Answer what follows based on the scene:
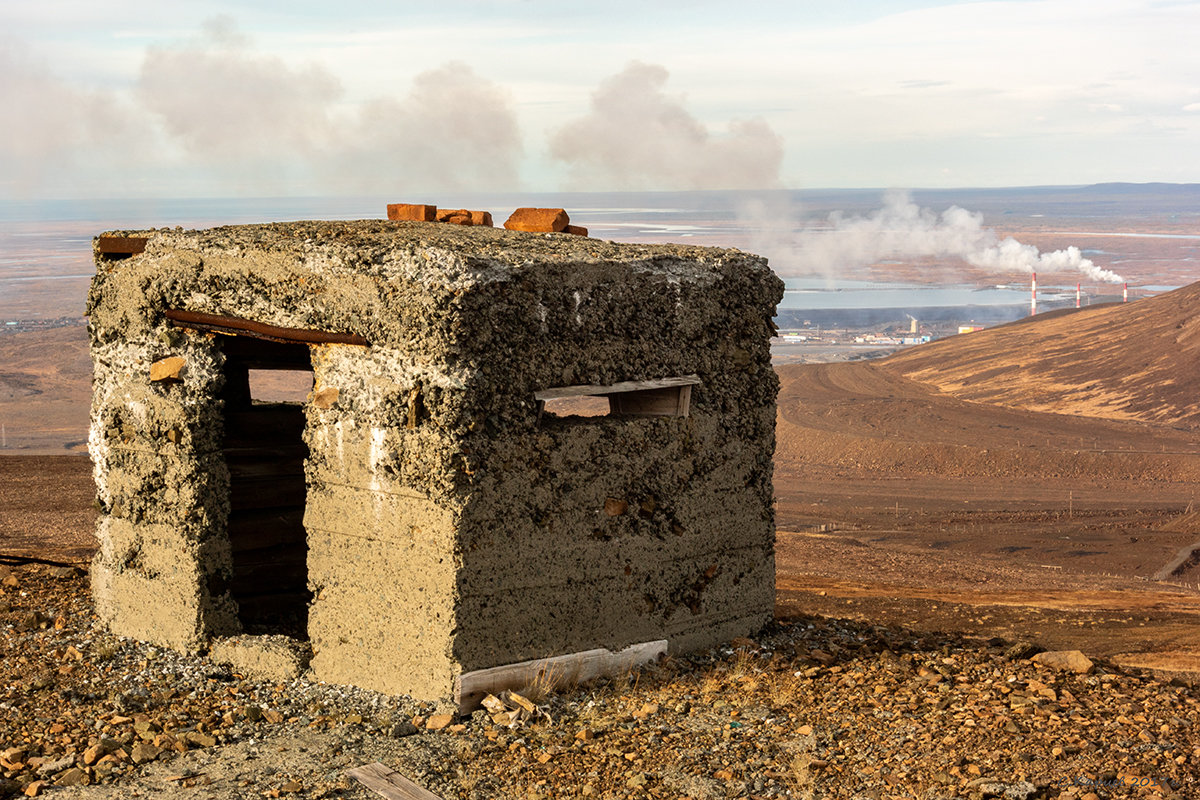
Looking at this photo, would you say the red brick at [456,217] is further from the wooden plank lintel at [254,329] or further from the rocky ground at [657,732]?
the rocky ground at [657,732]

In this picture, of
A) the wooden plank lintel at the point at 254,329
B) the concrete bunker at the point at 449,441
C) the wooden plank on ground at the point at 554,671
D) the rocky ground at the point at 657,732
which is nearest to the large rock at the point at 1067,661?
the rocky ground at the point at 657,732

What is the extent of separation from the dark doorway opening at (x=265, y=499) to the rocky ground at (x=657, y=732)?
3.21ft

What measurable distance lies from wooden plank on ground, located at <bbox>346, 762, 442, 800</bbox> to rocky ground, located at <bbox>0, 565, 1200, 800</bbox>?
57mm

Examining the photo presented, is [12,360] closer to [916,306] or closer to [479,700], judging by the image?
[479,700]

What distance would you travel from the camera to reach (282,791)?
5.26m

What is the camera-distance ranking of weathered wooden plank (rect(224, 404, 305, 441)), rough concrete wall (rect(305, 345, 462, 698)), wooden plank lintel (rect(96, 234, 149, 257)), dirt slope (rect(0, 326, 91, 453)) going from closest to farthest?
1. rough concrete wall (rect(305, 345, 462, 698))
2. wooden plank lintel (rect(96, 234, 149, 257))
3. weathered wooden plank (rect(224, 404, 305, 441))
4. dirt slope (rect(0, 326, 91, 453))

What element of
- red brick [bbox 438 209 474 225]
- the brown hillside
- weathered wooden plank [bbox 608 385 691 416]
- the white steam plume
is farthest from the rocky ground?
the white steam plume

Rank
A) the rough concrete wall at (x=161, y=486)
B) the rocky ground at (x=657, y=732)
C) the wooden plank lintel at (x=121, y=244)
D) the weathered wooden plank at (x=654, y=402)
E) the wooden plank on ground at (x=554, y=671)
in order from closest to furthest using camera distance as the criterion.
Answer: the rocky ground at (x=657, y=732) → the wooden plank on ground at (x=554, y=671) → the weathered wooden plank at (x=654, y=402) → the rough concrete wall at (x=161, y=486) → the wooden plank lintel at (x=121, y=244)

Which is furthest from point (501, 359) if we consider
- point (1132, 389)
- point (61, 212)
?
point (61, 212)

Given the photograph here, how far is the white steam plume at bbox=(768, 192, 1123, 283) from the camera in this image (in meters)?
105

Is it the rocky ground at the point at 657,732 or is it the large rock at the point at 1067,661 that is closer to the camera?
the rocky ground at the point at 657,732

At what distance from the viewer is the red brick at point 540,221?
7805 millimetres

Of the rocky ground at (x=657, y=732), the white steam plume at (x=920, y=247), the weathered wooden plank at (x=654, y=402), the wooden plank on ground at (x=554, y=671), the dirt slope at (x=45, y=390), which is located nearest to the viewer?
the rocky ground at (x=657, y=732)

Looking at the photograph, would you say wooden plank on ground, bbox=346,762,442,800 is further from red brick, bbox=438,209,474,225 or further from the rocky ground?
red brick, bbox=438,209,474,225
